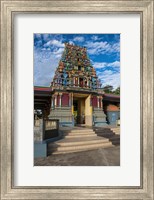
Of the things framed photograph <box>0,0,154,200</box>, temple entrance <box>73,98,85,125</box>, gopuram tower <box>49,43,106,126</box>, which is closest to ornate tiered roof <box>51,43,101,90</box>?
gopuram tower <box>49,43,106,126</box>

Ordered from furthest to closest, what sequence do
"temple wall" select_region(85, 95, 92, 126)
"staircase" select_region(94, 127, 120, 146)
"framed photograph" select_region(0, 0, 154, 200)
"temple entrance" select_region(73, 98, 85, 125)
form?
"temple entrance" select_region(73, 98, 85, 125)
"temple wall" select_region(85, 95, 92, 126)
"staircase" select_region(94, 127, 120, 146)
"framed photograph" select_region(0, 0, 154, 200)

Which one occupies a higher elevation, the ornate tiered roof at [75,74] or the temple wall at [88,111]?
the ornate tiered roof at [75,74]

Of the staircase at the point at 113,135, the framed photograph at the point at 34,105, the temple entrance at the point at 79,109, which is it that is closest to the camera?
the framed photograph at the point at 34,105

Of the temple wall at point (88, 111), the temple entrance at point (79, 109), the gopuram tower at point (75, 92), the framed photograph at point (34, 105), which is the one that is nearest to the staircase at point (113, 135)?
the framed photograph at point (34, 105)

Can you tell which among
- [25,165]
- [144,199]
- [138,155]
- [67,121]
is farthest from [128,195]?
[67,121]

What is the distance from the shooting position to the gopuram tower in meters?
7.88

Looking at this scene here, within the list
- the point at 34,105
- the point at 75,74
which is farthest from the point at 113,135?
the point at 75,74

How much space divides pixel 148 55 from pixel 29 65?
6.16 feet

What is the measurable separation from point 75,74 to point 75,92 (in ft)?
4.24

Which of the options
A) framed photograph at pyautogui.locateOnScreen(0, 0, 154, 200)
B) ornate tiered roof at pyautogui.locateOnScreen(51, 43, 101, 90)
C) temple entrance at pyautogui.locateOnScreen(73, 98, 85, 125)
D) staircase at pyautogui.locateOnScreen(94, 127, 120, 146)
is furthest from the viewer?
temple entrance at pyautogui.locateOnScreen(73, 98, 85, 125)

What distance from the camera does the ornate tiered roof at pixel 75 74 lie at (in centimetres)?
771

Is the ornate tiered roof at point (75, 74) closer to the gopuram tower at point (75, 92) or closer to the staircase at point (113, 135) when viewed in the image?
the gopuram tower at point (75, 92)

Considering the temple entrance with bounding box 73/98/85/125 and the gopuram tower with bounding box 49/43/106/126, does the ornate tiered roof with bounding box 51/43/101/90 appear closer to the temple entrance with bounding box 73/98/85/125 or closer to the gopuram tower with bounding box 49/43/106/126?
the gopuram tower with bounding box 49/43/106/126

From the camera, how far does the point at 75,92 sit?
348 inches
